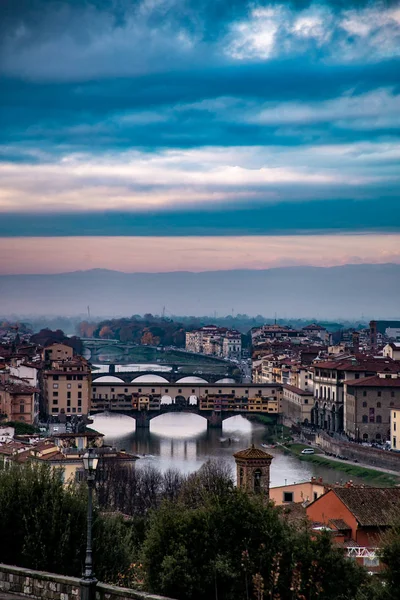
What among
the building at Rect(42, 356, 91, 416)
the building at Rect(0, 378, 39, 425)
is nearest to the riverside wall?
the building at Rect(0, 378, 39, 425)

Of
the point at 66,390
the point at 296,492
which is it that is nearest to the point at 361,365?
the point at 66,390

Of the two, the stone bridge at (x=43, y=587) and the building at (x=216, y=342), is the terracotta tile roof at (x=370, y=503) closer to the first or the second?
the stone bridge at (x=43, y=587)

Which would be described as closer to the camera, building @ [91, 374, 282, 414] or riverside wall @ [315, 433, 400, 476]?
riverside wall @ [315, 433, 400, 476]

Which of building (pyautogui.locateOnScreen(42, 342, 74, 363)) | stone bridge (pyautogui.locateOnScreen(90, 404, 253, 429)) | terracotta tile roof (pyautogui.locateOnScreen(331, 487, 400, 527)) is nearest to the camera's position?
terracotta tile roof (pyautogui.locateOnScreen(331, 487, 400, 527))

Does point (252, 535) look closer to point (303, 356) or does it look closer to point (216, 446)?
point (216, 446)

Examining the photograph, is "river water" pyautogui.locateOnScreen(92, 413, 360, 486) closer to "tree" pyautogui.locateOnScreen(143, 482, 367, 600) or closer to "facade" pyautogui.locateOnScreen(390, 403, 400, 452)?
"facade" pyautogui.locateOnScreen(390, 403, 400, 452)

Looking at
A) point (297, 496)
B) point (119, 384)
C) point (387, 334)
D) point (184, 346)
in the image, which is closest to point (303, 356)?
point (119, 384)
